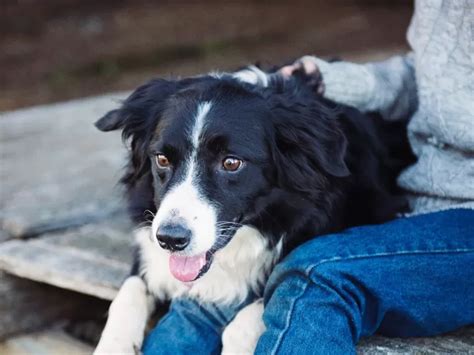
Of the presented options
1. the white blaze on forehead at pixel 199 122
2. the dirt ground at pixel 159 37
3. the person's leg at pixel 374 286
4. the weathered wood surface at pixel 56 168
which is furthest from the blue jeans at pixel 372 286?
the dirt ground at pixel 159 37

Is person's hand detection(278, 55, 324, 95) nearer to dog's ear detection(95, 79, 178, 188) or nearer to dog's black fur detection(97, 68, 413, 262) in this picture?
dog's black fur detection(97, 68, 413, 262)

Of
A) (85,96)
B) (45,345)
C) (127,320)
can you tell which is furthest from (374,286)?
(85,96)

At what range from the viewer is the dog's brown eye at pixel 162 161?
96.8 inches

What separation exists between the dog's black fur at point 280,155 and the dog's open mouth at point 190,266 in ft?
0.50

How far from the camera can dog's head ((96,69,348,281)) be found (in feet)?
7.63

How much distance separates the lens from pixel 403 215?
2805 mm

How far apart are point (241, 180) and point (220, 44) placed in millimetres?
5970

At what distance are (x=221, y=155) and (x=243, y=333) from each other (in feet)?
1.85

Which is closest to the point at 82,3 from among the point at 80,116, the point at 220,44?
the point at 220,44

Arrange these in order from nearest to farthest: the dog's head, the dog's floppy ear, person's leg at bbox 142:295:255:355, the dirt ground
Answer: the dog's head, person's leg at bbox 142:295:255:355, the dog's floppy ear, the dirt ground

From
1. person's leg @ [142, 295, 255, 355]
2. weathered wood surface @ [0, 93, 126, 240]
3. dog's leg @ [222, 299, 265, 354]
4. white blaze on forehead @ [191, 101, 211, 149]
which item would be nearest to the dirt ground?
weathered wood surface @ [0, 93, 126, 240]

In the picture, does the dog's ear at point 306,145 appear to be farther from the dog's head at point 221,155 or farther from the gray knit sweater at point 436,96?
the gray knit sweater at point 436,96

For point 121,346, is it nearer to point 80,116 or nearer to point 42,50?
point 80,116

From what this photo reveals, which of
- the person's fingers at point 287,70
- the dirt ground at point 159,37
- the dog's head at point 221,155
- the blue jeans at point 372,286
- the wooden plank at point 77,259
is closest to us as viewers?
the blue jeans at point 372,286
